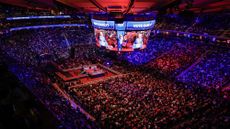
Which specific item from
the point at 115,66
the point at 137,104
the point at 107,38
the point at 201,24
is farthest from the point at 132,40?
the point at 201,24

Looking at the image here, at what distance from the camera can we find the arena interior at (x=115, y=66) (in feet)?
26.7

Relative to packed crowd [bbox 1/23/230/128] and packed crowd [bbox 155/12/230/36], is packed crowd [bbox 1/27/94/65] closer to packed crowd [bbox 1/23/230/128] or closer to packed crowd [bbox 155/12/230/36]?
packed crowd [bbox 1/23/230/128]

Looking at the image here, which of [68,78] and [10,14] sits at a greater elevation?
[10,14]

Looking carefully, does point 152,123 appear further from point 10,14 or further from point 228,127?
point 10,14

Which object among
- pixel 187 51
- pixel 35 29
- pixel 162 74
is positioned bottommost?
pixel 162 74

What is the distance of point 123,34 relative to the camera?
12859 mm

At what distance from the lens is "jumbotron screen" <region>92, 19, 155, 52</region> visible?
40.0 feet

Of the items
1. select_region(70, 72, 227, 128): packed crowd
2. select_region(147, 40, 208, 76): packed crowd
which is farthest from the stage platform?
select_region(147, 40, 208, 76): packed crowd

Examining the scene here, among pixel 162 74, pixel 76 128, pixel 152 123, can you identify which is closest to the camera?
pixel 76 128

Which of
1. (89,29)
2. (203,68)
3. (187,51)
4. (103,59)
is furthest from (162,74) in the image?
(89,29)

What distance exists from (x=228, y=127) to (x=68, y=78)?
62.3 feet

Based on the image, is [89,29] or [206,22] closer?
[206,22]

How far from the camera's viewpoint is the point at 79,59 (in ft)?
114

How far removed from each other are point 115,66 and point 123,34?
19136mm
